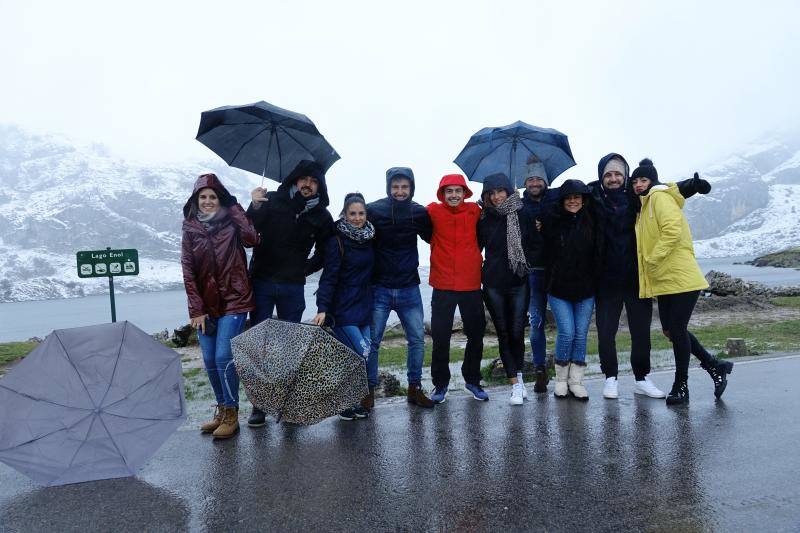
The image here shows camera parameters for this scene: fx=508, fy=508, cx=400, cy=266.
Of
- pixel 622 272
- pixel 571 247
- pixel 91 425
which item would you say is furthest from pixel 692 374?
pixel 91 425

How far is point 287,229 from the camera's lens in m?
4.91

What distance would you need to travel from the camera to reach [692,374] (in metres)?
6.46

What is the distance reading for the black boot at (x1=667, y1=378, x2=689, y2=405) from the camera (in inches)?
201

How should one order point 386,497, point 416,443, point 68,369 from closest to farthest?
point 386,497
point 68,369
point 416,443

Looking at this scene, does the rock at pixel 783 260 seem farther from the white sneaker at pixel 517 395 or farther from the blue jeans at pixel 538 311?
the white sneaker at pixel 517 395

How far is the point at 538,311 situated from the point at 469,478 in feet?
9.44

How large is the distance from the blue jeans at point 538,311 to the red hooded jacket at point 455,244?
2.70 ft

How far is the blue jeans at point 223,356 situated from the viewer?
4.65 meters

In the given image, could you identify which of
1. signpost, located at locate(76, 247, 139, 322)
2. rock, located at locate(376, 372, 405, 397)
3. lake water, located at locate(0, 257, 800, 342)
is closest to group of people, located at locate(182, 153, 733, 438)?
rock, located at locate(376, 372, 405, 397)

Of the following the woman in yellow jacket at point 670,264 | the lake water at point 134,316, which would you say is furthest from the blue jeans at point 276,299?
the lake water at point 134,316

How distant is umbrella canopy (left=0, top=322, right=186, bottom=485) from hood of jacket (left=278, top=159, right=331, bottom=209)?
1.86 meters

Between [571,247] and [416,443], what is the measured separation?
2.62m

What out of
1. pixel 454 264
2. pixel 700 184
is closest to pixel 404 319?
pixel 454 264

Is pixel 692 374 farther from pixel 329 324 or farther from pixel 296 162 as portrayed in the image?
pixel 296 162
